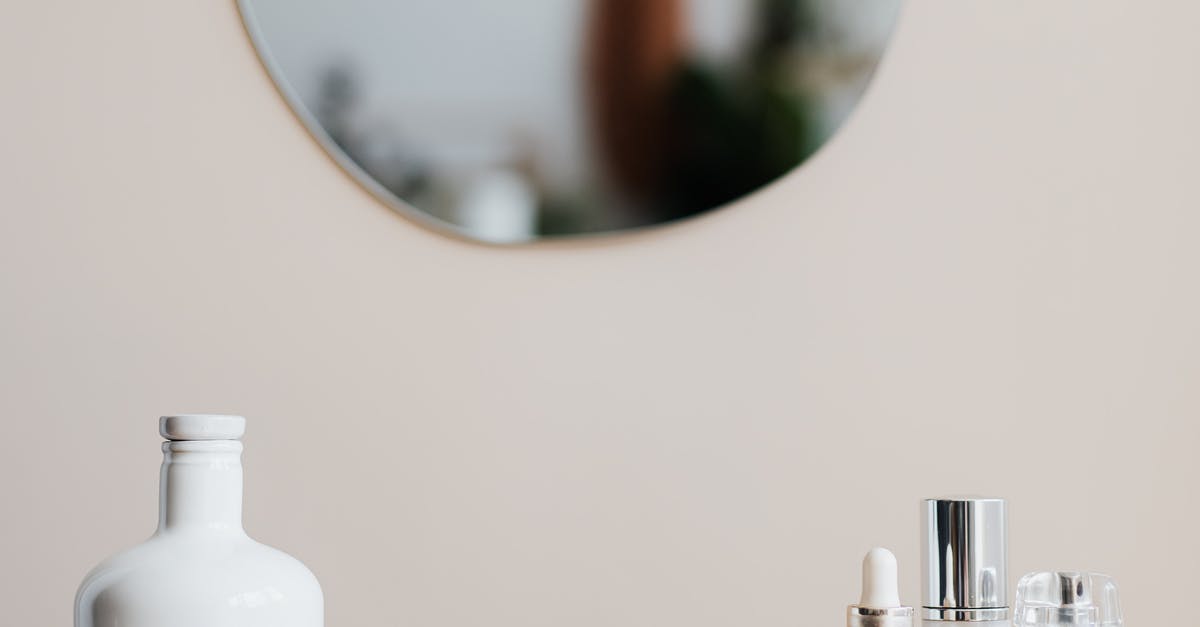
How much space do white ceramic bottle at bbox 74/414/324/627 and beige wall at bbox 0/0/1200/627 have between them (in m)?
0.33

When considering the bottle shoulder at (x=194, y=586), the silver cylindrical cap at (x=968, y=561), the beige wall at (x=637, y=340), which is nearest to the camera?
the bottle shoulder at (x=194, y=586)

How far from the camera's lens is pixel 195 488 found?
528 millimetres

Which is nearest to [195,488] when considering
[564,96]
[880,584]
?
[880,584]

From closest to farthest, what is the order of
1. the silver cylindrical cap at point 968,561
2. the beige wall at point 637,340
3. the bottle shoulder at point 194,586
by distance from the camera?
the bottle shoulder at point 194,586, the silver cylindrical cap at point 968,561, the beige wall at point 637,340

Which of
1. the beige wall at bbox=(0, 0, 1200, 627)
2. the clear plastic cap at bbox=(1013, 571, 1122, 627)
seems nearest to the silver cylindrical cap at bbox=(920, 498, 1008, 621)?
the clear plastic cap at bbox=(1013, 571, 1122, 627)

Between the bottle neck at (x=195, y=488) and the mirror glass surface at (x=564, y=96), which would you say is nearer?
the bottle neck at (x=195, y=488)

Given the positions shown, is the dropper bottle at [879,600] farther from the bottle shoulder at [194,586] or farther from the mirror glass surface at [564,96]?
the mirror glass surface at [564,96]

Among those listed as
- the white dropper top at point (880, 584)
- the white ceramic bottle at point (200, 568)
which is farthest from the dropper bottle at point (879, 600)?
the white ceramic bottle at point (200, 568)

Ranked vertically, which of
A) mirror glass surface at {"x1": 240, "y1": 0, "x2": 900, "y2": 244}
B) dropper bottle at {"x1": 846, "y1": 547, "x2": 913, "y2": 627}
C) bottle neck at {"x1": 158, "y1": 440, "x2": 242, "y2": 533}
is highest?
mirror glass surface at {"x1": 240, "y1": 0, "x2": 900, "y2": 244}

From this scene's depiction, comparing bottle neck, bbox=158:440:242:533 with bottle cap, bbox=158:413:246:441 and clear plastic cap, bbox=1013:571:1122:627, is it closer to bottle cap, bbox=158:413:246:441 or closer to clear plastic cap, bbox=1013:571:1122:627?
bottle cap, bbox=158:413:246:441

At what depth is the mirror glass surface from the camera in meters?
0.88

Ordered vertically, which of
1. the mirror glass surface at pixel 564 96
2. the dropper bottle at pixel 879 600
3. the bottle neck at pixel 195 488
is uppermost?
the mirror glass surface at pixel 564 96

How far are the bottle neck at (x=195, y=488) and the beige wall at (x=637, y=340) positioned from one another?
0.33 m

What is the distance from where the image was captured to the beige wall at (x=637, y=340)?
0.86 metres
